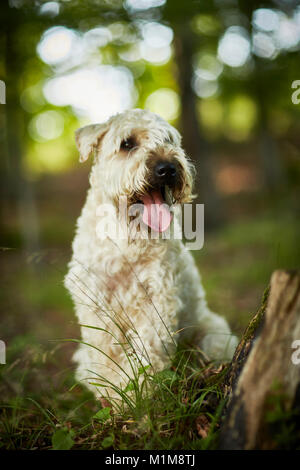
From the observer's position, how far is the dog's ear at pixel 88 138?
314 cm

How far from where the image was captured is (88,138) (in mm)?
3172

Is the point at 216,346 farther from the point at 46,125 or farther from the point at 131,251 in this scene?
the point at 46,125

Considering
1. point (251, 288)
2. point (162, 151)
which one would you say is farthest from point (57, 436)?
point (251, 288)

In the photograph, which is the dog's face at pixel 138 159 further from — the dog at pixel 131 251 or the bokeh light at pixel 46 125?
the bokeh light at pixel 46 125

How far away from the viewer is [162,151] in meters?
2.94

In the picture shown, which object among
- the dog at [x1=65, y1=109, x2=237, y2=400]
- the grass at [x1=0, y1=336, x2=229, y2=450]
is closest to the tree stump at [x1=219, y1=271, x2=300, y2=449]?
the grass at [x1=0, y1=336, x2=229, y2=450]

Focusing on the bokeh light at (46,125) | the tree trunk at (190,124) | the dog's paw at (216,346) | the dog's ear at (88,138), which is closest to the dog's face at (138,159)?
the dog's ear at (88,138)

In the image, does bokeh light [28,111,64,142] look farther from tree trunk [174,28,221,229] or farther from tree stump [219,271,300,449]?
tree stump [219,271,300,449]

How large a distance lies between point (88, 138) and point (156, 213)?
0.97 metres

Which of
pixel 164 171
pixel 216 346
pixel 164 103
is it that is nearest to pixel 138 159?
pixel 164 171

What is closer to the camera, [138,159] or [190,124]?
[138,159]

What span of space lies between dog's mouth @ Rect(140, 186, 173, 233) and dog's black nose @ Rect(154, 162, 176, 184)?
100 millimetres

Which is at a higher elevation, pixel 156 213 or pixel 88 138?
pixel 88 138
